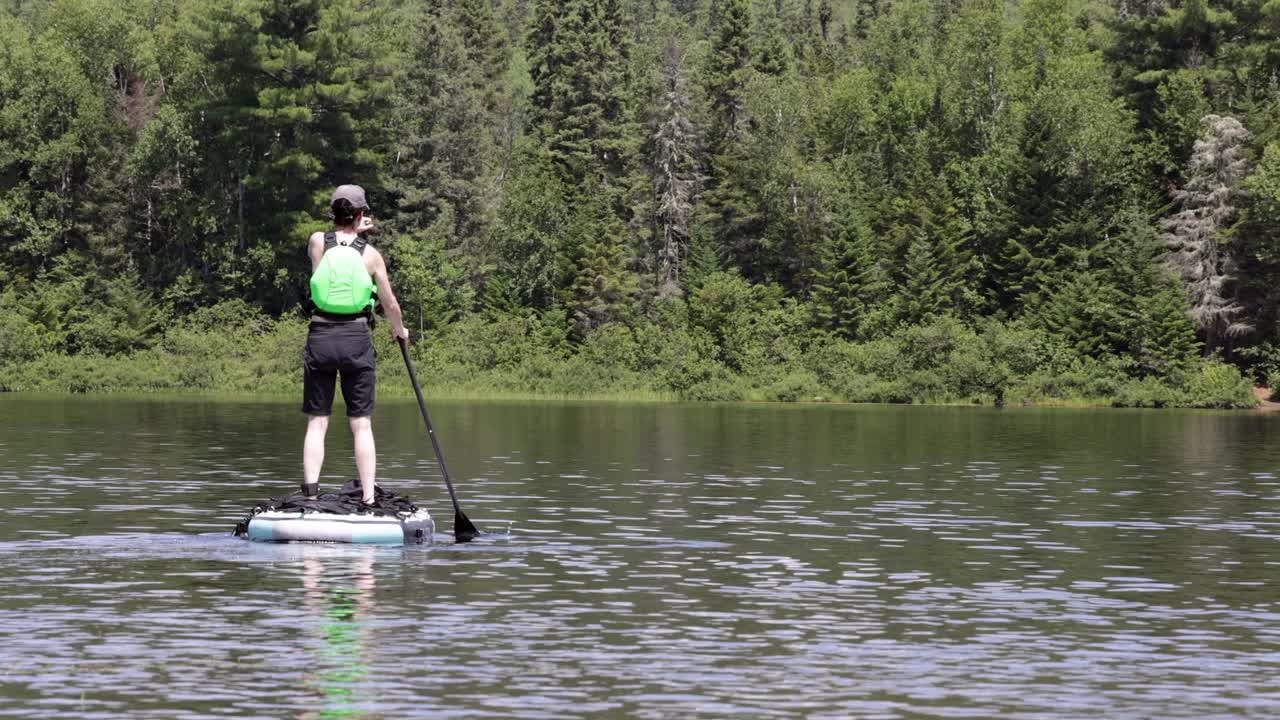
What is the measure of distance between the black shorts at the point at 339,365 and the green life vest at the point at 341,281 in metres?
0.20

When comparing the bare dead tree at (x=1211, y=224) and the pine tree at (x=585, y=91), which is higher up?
the pine tree at (x=585, y=91)

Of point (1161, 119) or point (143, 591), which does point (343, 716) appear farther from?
point (1161, 119)

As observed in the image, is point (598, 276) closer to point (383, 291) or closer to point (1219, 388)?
point (1219, 388)

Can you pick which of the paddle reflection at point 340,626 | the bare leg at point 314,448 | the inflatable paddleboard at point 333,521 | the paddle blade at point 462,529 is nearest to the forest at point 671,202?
the paddle blade at point 462,529

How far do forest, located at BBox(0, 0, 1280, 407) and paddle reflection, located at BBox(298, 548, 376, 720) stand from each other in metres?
60.8

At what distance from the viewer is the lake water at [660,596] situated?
1251 centimetres

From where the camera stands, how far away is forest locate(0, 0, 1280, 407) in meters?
80.1

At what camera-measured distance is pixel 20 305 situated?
303 feet

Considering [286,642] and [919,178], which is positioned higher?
[919,178]

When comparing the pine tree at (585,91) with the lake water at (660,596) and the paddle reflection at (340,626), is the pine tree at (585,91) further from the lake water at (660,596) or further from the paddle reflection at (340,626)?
the paddle reflection at (340,626)

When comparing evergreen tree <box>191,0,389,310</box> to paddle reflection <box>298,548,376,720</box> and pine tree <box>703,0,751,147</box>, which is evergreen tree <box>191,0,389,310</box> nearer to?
pine tree <box>703,0,751,147</box>

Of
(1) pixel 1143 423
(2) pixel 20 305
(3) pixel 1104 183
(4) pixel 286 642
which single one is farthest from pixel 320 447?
(2) pixel 20 305

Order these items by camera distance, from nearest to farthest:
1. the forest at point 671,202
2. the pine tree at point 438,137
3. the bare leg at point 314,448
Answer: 1. the bare leg at point 314,448
2. the forest at point 671,202
3. the pine tree at point 438,137

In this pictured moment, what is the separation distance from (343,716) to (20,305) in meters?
85.3
